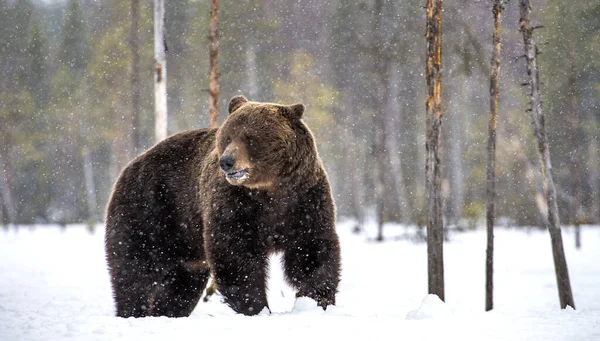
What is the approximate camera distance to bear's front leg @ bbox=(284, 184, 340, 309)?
536cm

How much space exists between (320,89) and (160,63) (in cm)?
1367

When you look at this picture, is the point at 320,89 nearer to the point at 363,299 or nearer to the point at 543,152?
the point at 363,299

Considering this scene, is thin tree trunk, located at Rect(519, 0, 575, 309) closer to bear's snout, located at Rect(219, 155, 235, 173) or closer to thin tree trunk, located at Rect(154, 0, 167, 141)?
bear's snout, located at Rect(219, 155, 235, 173)

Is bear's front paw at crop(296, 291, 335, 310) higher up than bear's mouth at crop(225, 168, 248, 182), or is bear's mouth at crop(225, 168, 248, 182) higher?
bear's mouth at crop(225, 168, 248, 182)

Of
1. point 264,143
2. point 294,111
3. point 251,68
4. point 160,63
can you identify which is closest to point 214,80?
point 160,63

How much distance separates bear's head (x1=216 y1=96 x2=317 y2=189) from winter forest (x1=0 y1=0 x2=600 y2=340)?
4.60 metres

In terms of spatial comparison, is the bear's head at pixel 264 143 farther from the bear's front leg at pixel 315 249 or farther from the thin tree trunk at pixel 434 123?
the thin tree trunk at pixel 434 123

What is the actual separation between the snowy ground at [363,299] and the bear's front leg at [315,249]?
0.21m

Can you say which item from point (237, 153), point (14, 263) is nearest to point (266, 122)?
point (237, 153)

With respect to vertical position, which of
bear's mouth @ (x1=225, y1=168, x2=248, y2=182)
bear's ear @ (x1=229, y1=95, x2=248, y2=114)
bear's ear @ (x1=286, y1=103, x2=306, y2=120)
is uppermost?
bear's ear @ (x1=229, y1=95, x2=248, y2=114)

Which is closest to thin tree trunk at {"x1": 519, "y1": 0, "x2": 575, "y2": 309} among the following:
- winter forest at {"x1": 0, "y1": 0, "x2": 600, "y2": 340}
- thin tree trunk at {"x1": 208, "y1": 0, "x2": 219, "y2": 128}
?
winter forest at {"x1": 0, "y1": 0, "x2": 600, "y2": 340}

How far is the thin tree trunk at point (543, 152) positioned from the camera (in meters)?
9.16

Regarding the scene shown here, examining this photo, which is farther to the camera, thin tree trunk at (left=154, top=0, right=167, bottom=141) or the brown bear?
thin tree trunk at (left=154, top=0, right=167, bottom=141)

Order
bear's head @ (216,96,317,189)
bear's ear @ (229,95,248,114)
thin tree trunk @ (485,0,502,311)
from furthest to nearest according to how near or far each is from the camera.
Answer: thin tree trunk @ (485,0,502,311)
bear's ear @ (229,95,248,114)
bear's head @ (216,96,317,189)
